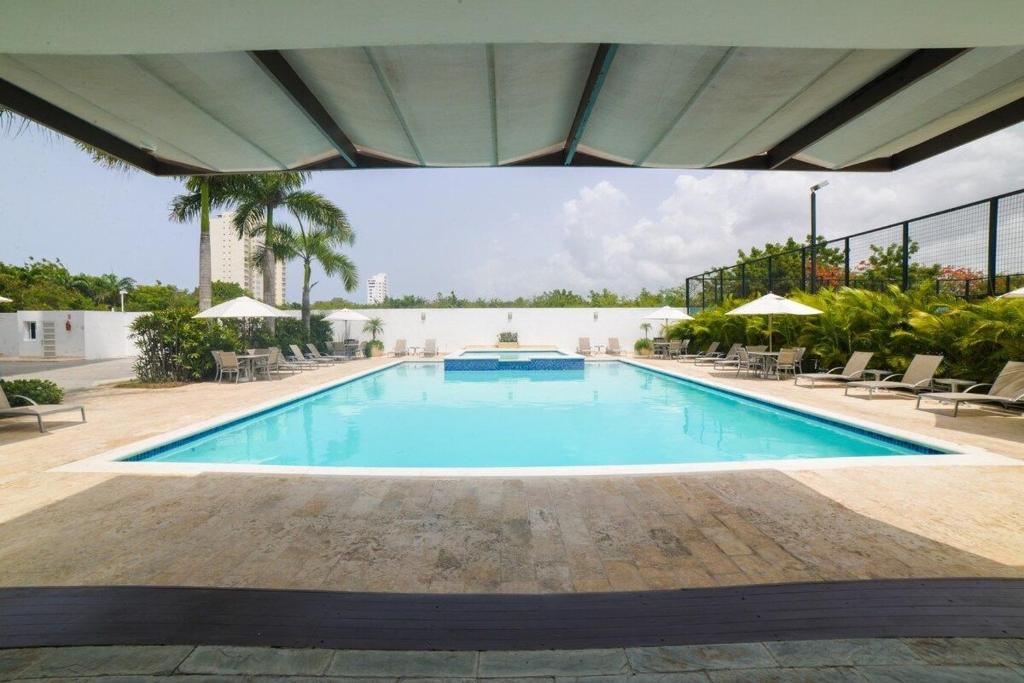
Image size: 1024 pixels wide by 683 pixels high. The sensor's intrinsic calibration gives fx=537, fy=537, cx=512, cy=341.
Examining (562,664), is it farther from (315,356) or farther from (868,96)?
(315,356)

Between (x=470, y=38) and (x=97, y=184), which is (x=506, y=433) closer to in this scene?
(x=470, y=38)

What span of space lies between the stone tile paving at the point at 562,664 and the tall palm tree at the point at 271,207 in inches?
648

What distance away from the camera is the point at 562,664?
1.98m

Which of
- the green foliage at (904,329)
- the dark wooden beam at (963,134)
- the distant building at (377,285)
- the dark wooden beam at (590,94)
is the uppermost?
the distant building at (377,285)

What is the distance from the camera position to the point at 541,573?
2.73 metres

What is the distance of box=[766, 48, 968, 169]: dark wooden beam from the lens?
105 inches

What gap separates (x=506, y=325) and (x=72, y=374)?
49.9ft

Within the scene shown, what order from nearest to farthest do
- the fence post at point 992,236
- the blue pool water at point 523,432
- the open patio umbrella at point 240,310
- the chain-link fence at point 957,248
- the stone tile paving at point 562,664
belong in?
the stone tile paving at point 562,664, the blue pool water at point 523,432, the chain-link fence at point 957,248, the fence post at point 992,236, the open patio umbrella at point 240,310

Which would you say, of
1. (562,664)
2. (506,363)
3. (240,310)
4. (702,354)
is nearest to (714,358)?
(702,354)

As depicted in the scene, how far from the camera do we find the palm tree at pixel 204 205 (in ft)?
48.2

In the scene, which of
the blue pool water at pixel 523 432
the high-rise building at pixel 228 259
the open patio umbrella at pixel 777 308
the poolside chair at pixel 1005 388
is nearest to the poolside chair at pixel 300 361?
the blue pool water at pixel 523 432

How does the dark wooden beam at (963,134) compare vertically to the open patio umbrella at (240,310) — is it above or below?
above

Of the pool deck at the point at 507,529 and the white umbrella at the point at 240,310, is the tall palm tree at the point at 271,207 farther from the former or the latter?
the pool deck at the point at 507,529

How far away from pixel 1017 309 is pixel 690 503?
708 centimetres
